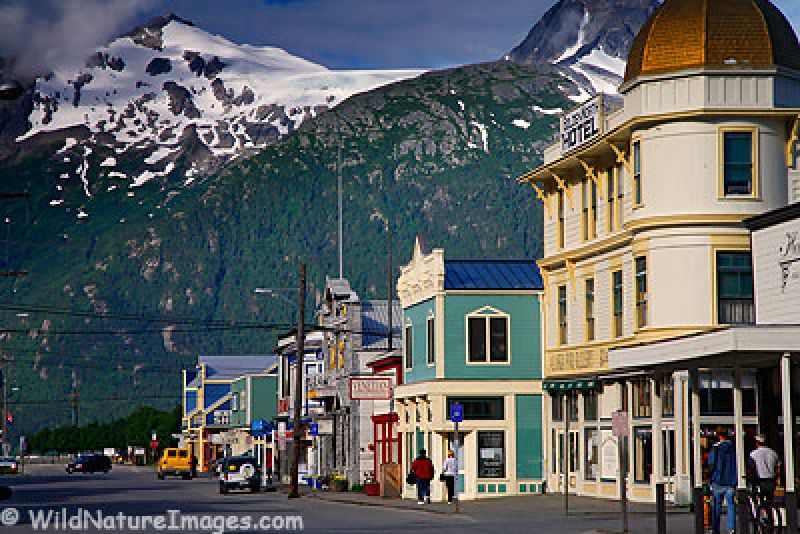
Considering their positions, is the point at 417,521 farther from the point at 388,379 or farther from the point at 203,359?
the point at 203,359

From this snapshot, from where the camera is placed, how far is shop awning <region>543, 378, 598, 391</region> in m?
46.8

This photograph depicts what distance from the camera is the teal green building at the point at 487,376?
5175cm

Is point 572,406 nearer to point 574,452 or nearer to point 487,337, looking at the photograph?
point 574,452

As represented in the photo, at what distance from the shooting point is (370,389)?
195ft

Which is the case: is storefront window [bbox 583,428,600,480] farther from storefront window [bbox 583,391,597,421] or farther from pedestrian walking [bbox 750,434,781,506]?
pedestrian walking [bbox 750,434,781,506]

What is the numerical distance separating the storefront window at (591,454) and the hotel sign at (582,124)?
1002 centimetres

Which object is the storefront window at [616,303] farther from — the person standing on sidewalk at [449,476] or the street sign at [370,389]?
the street sign at [370,389]

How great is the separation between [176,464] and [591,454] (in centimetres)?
5860

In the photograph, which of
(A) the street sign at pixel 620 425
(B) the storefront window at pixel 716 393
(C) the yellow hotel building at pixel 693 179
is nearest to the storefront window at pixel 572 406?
(C) the yellow hotel building at pixel 693 179

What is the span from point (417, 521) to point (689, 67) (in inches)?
620

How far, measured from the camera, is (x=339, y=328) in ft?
244

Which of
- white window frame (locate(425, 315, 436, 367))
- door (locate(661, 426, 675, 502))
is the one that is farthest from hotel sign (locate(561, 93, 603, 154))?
door (locate(661, 426, 675, 502))

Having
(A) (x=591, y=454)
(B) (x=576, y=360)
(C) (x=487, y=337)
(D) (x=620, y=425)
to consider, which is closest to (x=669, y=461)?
(A) (x=591, y=454)

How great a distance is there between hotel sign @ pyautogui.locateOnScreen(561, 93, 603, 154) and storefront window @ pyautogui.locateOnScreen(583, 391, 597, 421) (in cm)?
869
